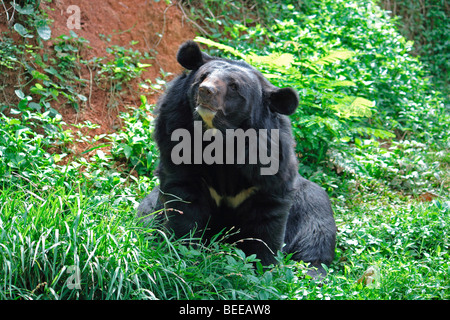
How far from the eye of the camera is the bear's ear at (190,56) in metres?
4.27

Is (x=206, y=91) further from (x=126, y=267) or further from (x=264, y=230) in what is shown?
(x=126, y=267)

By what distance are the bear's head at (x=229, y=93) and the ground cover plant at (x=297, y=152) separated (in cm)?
91

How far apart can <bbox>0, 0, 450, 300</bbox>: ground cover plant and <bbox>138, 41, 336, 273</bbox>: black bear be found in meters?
0.26

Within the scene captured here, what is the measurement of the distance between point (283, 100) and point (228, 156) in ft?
1.93

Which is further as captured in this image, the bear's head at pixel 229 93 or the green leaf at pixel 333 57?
the green leaf at pixel 333 57

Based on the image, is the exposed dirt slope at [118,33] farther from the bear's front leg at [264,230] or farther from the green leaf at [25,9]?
the bear's front leg at [264,230]

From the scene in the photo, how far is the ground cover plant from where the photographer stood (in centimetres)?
326

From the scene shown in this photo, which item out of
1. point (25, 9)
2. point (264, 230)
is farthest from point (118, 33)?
point (264, 230)

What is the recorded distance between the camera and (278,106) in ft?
13.9

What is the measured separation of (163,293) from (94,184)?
2257 mm

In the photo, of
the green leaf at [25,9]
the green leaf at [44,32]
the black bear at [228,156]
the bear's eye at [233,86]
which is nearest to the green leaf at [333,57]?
the black bear at [228,156]

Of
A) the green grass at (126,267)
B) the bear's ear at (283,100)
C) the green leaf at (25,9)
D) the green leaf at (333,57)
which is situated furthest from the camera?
the green leaf at (333,57)

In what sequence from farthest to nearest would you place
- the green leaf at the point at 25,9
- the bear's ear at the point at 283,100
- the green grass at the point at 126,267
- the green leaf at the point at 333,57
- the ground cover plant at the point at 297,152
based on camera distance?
the green leaf at the point at 333,57
the green leaf at the point at 25,9
the bear's ear at the point at 283,100
the ground cover plant at the point at 297,152
the green grass at the point at 126,267
